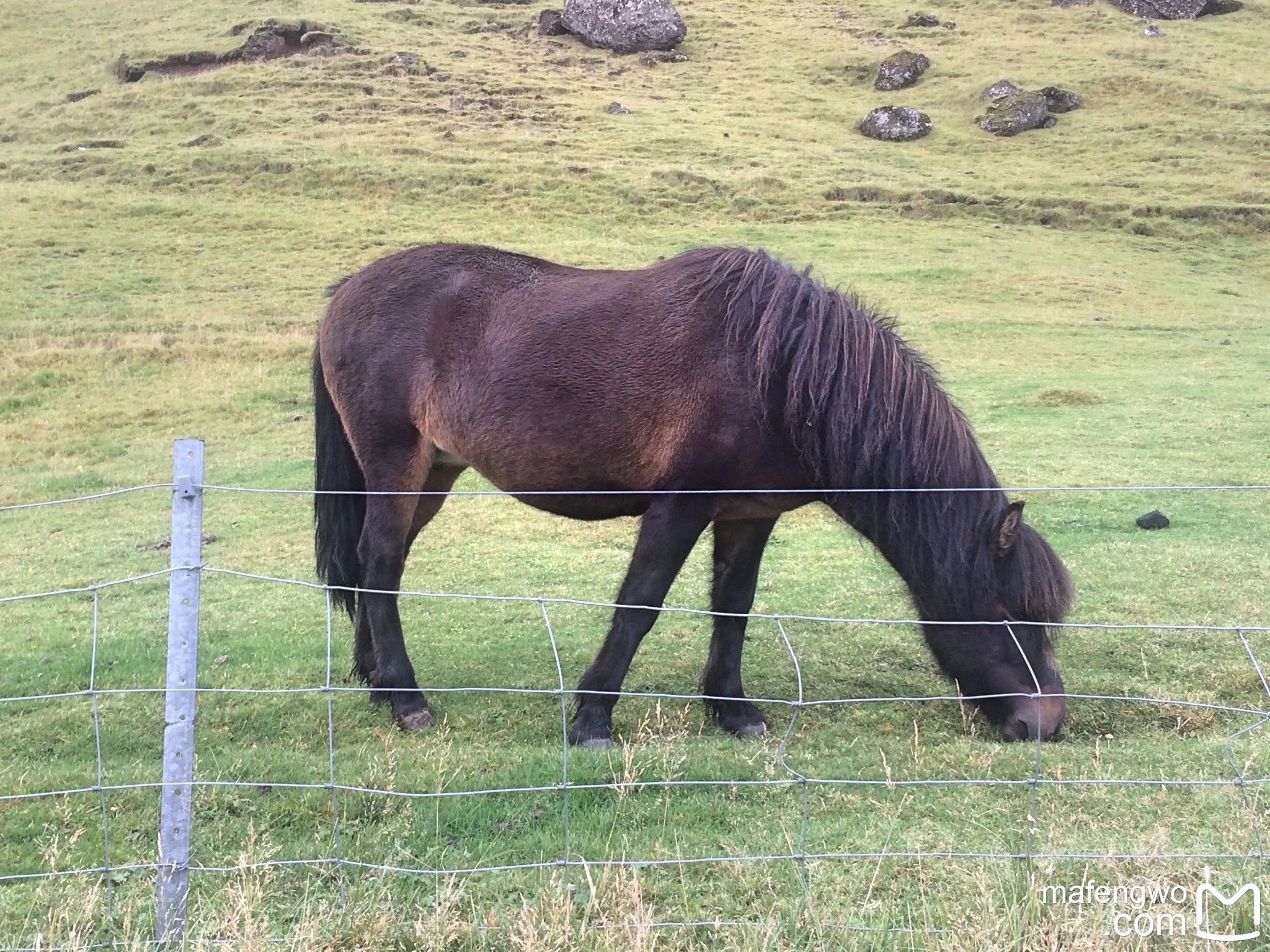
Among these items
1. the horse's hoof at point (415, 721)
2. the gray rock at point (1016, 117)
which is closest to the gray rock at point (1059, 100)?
the gray rock at point (1016, 117)

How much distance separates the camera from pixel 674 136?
137 feet

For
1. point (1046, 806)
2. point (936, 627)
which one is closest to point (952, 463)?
point (936, 627)

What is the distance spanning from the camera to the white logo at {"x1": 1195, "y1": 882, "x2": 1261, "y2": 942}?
126 inches

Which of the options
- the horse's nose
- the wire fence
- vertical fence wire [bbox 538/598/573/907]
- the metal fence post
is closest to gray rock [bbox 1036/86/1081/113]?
the wire fence

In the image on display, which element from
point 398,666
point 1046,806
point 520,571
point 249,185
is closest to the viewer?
point 1046,806

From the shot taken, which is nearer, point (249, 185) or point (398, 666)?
point (398, 666)

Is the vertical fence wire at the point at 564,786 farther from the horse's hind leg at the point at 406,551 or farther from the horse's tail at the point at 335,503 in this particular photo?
the horse's tail at the point at 335,503

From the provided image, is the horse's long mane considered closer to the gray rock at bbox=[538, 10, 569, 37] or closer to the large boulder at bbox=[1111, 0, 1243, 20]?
the gray rock at bbox=[538, 10, 569, 37]

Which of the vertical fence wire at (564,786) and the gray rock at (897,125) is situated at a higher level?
the vertical fence wire at (564,786)

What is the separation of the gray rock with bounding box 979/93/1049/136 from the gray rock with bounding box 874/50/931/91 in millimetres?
6558

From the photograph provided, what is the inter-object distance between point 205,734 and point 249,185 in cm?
3257

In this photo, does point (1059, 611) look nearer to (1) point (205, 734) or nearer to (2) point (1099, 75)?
(1) point (205, 734)

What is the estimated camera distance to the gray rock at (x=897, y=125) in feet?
142

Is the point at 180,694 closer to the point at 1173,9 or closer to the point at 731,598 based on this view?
the point at 731,598
